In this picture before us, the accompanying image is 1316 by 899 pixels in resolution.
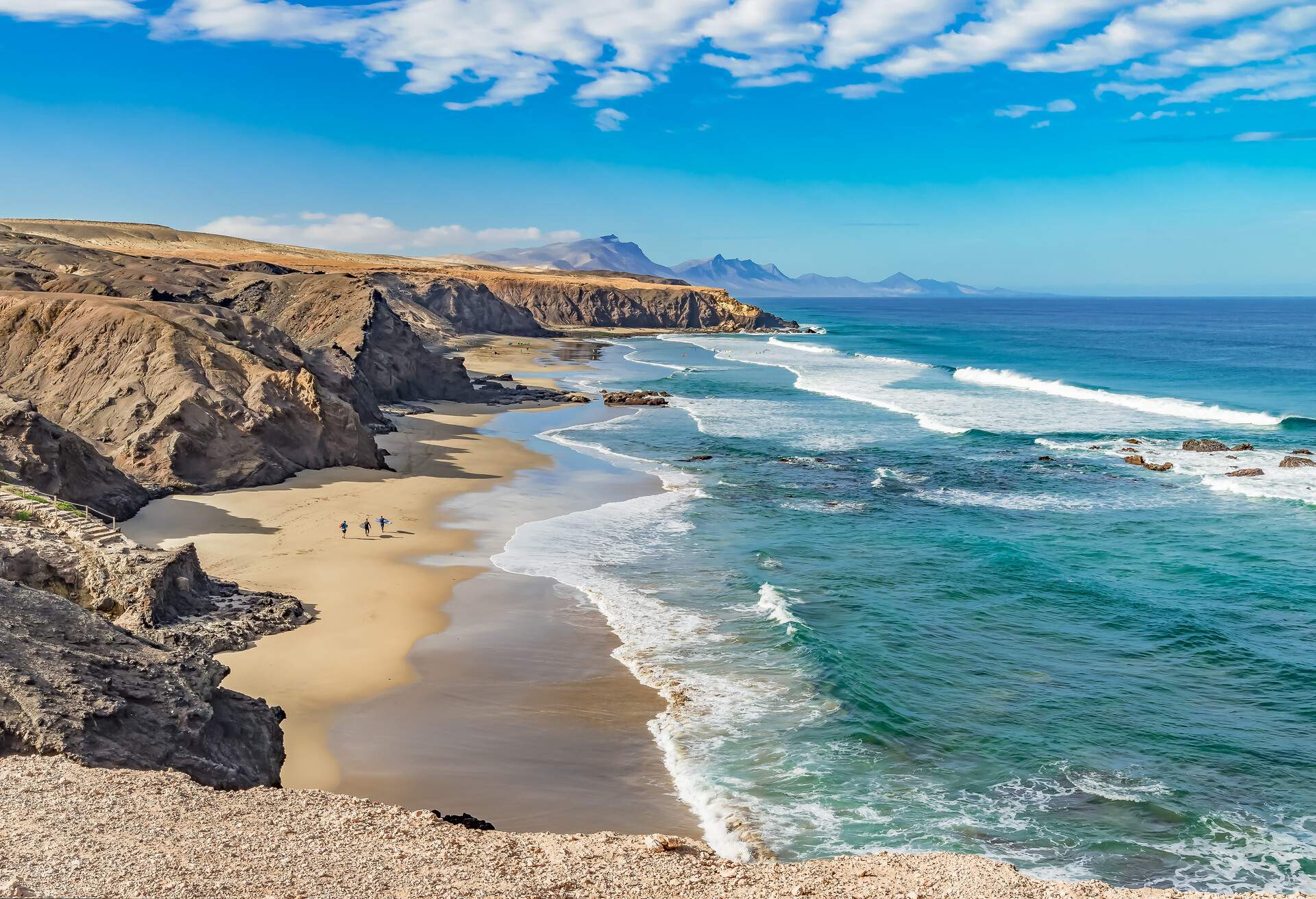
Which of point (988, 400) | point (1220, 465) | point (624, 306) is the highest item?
point (624, 306)

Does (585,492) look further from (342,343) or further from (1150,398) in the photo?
(1150,398)

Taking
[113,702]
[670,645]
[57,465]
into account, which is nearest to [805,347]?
[57,465]

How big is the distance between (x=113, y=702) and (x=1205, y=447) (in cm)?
4433

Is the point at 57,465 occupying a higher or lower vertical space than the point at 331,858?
higher

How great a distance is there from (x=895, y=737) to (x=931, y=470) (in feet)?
80.0

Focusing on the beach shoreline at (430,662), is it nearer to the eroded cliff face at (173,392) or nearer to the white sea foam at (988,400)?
the eroded cliff face at (173,392)

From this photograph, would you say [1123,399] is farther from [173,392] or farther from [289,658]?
[289,658]

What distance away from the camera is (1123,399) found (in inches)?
2440

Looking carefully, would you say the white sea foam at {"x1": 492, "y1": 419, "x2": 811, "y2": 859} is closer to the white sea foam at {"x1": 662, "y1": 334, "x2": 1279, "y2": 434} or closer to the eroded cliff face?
the eroded cliff face

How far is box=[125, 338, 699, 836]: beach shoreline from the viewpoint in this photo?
1452 centimetres

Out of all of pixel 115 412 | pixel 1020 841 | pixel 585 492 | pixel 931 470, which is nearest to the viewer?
pixel 1020 841

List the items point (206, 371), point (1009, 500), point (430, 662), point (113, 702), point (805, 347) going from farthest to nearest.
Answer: point (805, 347), point (1009, 500), point (206, 371), point (430, 662), point (113, 702)

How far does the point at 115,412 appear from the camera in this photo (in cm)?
3077

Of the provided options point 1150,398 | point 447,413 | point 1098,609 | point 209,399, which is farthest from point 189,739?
point 1150,398
